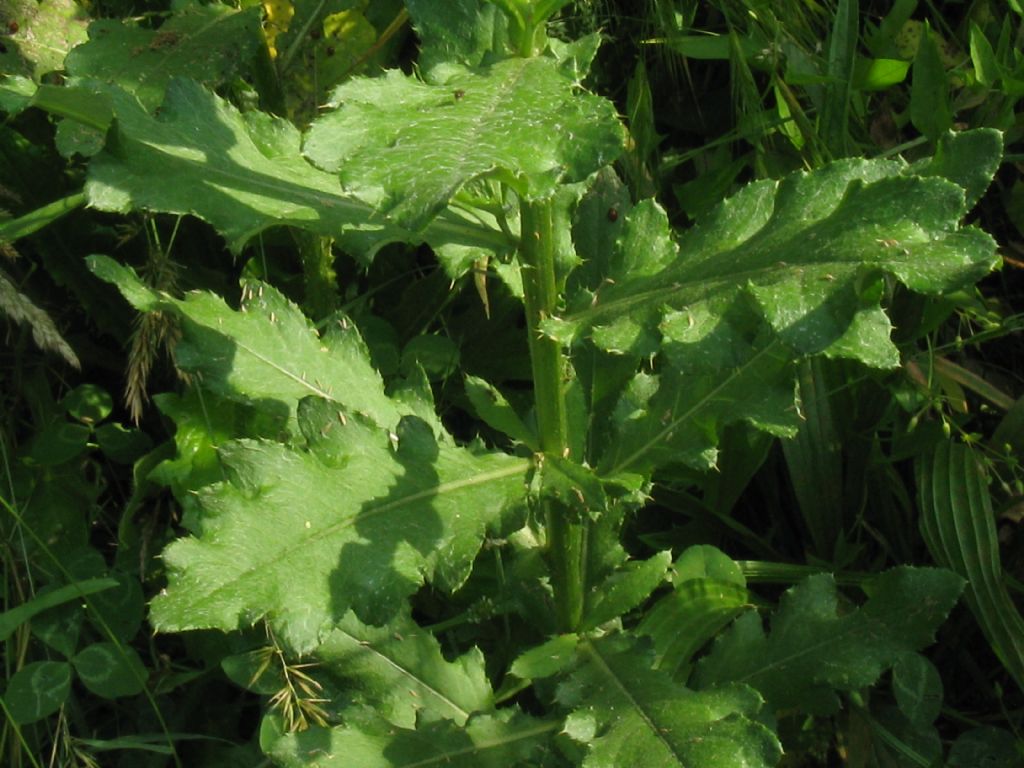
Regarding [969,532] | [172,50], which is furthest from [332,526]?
[969,532]

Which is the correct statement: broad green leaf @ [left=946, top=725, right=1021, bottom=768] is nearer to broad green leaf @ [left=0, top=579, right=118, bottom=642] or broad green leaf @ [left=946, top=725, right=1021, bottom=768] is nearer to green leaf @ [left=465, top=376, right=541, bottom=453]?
green leaf @ [left=465, top=376, right=541, bottom=453]

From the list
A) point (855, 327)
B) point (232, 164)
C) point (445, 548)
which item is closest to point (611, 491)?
point (445, 548)

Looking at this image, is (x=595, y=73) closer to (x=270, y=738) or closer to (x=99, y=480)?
(x=99, y=480)

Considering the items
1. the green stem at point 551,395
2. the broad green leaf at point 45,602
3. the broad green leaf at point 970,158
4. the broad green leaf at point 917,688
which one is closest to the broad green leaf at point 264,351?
the green stem at point 551,395

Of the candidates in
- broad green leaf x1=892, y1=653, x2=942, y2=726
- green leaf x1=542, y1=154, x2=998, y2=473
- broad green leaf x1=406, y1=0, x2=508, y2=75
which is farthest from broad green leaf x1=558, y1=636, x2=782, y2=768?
broad green leaf x1=406, y1=0, x2=508, y2=75

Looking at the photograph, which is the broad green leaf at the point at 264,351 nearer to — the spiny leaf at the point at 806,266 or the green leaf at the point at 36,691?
the spiny leaf at the point at 806,266

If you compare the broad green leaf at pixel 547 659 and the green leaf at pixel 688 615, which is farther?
the green leaf at pixel 688 615
